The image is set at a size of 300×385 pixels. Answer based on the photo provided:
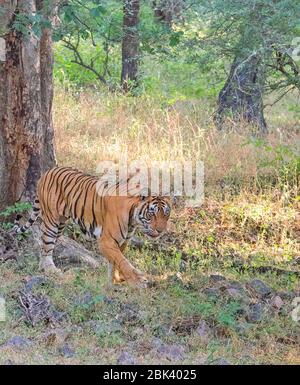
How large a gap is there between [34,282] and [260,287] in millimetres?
2145

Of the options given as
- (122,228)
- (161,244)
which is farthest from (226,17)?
(122,228)

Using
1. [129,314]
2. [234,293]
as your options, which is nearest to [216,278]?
[234,293]

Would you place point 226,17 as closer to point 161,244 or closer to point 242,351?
point 161,244

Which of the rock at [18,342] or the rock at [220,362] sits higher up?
the rock at [18,342]

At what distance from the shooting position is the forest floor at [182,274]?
668cm

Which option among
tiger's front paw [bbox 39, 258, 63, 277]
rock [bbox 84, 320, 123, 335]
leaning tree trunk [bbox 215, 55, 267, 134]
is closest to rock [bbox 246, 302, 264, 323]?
rock [bbox 84, 320, 123, 335]

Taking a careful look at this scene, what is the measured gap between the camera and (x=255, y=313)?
7.38 m

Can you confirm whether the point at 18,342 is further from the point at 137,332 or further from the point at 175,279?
the point at 175,279

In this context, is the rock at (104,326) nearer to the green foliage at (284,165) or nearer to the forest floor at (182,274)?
the forest floor at (182,274)

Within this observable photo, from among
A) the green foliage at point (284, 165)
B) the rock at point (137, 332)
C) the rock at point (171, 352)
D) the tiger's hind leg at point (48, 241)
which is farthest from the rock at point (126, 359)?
the green foliage at point (284, 165)

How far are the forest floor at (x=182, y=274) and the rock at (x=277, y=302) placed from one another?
1.4 inches

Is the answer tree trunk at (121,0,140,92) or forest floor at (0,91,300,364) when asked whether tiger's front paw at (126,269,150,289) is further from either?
tree trunk at (121,0,140,92)

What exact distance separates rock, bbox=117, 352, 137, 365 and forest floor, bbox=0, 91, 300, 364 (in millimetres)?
23

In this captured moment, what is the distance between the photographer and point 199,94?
16156 mm
